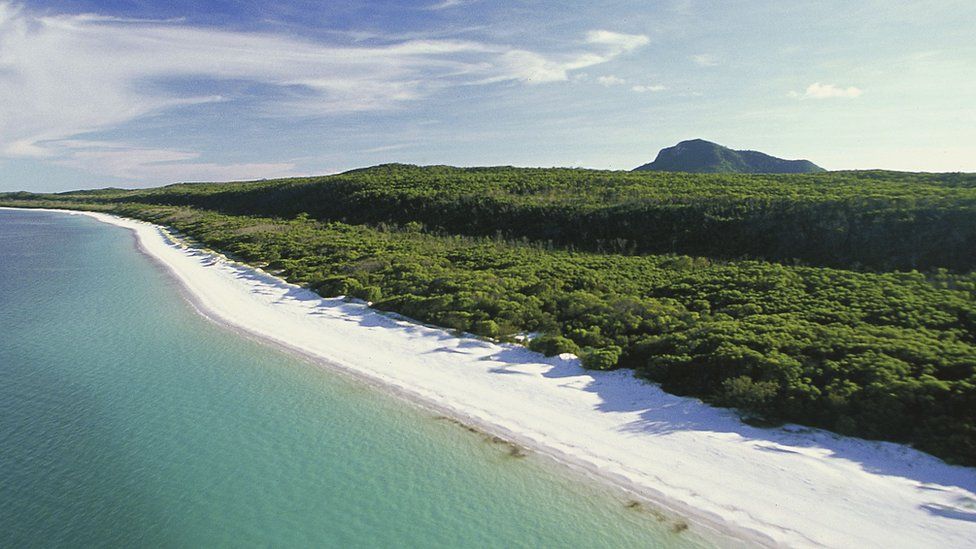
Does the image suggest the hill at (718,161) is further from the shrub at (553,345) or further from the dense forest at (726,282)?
the shrub at (553,345)

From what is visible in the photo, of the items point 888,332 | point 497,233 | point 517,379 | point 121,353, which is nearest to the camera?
point 888,332

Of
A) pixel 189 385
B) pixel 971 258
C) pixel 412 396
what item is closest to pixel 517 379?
pixel 412 396

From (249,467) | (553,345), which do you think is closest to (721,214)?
(553,345)

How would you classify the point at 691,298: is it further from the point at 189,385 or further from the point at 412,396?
the point at 189,385

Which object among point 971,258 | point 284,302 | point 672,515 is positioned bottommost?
point 672,515

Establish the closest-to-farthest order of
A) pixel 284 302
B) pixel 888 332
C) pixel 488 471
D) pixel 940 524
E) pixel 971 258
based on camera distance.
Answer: pixel 940 524 → pixel 488 471 → pixel 888 332 → pixel 971 258 → pixel 284 302
